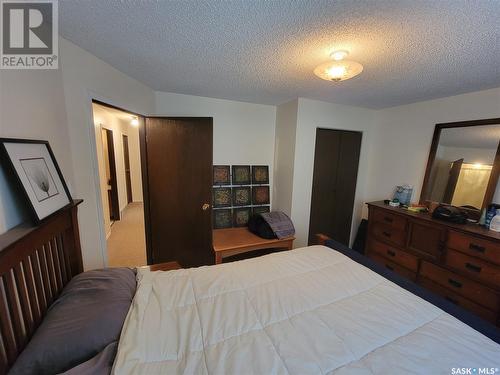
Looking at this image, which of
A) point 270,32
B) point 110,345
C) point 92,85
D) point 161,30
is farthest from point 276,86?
point 110,345

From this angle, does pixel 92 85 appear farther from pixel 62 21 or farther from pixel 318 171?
pixel 318 171

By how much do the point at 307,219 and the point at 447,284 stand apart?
148 centimetres

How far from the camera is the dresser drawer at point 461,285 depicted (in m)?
1.65

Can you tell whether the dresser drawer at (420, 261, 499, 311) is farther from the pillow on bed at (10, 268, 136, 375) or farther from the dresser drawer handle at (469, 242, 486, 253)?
the pillow on bed at (10, 268, 136, 375)

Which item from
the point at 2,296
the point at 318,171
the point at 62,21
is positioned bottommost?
the point at 2,296

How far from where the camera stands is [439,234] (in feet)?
6.37

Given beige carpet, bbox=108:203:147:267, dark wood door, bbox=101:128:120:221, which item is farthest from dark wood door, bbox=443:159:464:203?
dark wood door, bbox=101:128:120:221

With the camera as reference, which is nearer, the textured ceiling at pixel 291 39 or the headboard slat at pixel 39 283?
the headboard slat at pixel 39 283

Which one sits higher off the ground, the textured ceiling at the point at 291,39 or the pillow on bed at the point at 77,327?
the textured ceiling at the point at 291,39

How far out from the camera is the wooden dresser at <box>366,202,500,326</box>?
5.41 feet

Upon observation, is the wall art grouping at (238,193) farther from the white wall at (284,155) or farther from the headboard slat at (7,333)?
the headboard slat at (7,333)

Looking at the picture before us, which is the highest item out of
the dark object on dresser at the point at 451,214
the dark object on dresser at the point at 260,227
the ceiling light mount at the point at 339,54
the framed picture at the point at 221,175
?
the ceiling light mount at the point at 339,54

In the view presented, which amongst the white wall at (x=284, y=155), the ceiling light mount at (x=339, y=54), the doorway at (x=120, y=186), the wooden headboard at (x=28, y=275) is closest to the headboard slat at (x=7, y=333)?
the wooden headboard at (x=28, y=275)

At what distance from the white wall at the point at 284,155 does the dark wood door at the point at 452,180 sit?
5.59 ft
